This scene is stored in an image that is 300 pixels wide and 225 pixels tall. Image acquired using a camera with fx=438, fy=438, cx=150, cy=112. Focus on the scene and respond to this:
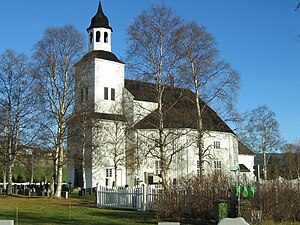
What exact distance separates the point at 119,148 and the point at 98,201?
22.1 meters

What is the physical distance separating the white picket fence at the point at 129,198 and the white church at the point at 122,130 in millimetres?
4891

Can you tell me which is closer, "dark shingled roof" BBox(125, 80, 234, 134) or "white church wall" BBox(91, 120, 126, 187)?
"dark shingled roof" BBox(125, 80, 234, 134)

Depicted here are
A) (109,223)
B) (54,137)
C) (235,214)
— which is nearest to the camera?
(235,214)

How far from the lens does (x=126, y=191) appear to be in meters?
27.3

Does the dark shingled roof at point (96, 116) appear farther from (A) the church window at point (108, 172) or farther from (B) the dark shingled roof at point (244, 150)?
(B) the dark shingled roof at point (244, 150)

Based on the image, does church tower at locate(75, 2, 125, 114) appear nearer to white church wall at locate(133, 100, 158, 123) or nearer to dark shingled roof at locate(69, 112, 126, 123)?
dark shingled roof at locate(69, 112, 126, 123)

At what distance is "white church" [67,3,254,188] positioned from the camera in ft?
111

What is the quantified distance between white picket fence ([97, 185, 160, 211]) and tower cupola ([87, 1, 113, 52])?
1257 inches

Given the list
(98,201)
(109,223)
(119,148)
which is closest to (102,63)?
(119,148)

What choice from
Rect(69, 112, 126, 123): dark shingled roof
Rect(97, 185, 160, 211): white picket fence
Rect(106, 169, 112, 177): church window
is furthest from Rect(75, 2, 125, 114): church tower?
Rect(97, 185, 160, 211): white picket fence

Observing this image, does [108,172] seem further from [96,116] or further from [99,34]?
[99,34]

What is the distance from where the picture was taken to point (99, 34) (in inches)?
2288

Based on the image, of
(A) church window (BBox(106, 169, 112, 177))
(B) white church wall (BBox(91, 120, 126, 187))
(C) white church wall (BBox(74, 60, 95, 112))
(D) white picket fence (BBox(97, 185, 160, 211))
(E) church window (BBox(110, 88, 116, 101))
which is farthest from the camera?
(E) church window (BBox(110, 88, 116, 101))

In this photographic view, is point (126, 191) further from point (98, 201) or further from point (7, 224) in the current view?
point (7, 224)
